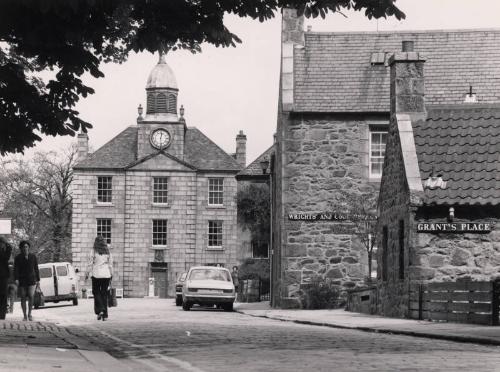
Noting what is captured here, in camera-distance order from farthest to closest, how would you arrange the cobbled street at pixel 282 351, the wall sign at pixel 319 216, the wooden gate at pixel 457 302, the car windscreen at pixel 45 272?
the car windscreen at pixel 45 272 < the wall sign at pixel 319 216 < the wooden gate at pixel 457 302 < the cobbled street at pixel 282 351

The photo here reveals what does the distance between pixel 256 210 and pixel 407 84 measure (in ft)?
130

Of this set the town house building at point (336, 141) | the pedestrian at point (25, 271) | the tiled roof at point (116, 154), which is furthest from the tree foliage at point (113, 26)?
the tiled roof at point (116, 154)

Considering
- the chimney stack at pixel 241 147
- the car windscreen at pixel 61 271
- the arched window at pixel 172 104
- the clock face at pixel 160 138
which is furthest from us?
the chimney stack at pixel 241 147

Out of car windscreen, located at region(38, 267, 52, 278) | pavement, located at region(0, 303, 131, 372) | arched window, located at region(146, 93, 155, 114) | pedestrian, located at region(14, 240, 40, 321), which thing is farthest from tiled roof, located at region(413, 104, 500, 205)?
arched window, located at region(146, 93, 155, 114)

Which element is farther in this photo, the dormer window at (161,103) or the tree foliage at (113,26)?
the dormer window at (161,103)

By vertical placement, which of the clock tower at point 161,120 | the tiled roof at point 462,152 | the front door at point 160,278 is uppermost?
the clock tower at point 161,120

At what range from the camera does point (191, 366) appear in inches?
412

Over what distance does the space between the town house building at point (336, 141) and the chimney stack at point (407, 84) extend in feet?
25.2

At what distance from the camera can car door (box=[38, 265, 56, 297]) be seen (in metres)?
44.0

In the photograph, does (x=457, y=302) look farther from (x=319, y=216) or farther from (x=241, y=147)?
(x=241, y=147)

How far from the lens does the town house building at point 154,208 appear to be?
82688mm

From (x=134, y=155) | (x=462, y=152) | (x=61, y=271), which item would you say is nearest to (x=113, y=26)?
(x=462, y=152)

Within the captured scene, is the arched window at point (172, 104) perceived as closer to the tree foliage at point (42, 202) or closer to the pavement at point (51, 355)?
the tree foliage at point (42, 202)

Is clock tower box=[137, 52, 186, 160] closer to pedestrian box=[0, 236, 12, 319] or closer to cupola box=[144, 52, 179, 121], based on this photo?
cupola box=[144, 52, 179, 121]
